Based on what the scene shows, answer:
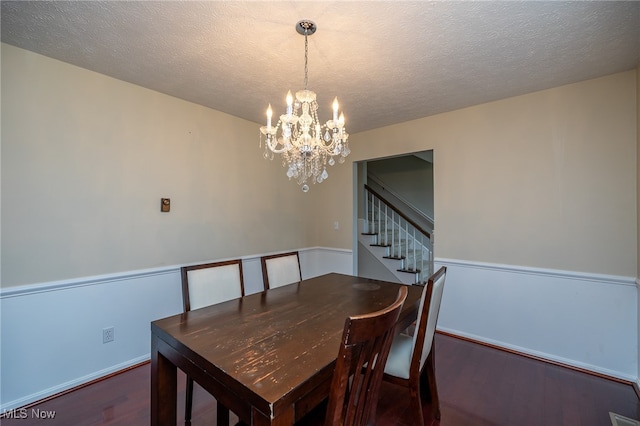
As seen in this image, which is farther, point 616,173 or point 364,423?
point 616,173

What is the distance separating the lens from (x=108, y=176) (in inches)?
87.3

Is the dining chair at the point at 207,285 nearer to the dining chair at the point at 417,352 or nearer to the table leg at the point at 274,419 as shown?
the table leg at the point at 274,419

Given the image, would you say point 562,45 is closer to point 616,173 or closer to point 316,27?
point 616,173

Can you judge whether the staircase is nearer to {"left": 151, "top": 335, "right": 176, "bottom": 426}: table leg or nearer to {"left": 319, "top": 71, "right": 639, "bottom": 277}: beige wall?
{"left": 319, "top": 71, "right": 639, "bottom": 277}: beige wall

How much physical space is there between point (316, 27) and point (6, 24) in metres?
1.85

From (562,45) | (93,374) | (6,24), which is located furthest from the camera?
(93,374)

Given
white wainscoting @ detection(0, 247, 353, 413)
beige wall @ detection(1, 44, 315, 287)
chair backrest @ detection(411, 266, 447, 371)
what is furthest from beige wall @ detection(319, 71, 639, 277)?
white wainscoting @ detection(0, 247, 353, 413)

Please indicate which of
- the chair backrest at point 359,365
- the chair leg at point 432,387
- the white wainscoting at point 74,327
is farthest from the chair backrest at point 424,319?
the white wainscoting at point 74,327

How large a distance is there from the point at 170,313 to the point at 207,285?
103 cm

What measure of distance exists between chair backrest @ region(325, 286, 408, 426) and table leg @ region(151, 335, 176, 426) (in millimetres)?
911

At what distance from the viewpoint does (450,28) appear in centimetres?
161

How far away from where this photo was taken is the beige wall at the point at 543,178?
2.16m

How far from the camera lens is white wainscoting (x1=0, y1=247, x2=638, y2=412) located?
186 centimetres

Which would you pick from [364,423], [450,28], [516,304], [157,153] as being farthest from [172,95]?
[516,304]
